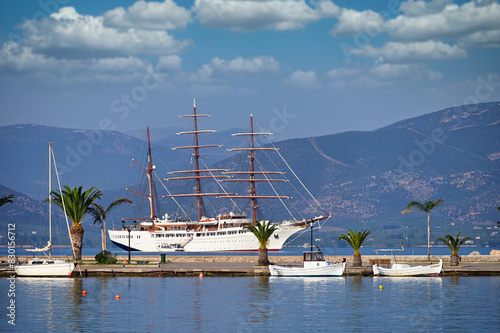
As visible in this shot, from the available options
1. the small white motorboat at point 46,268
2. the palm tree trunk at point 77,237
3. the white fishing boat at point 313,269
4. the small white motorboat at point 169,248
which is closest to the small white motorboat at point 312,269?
the white fishing boat at point 313,269

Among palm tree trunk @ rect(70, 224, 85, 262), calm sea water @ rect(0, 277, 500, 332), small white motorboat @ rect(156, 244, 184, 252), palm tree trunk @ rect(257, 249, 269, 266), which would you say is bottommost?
calm sea water @ rect(0, 277, 500, 332)

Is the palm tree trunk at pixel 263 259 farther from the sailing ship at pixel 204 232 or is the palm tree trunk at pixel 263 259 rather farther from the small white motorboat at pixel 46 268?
the sailing ship at pixel 204 232

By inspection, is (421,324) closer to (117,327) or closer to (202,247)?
(117,327)

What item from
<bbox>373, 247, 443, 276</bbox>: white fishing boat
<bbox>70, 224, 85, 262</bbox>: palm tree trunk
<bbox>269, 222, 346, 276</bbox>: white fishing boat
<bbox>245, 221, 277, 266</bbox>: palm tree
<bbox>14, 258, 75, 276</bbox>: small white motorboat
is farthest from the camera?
<bbox>70, 224, 85, 262</bbox>: palm tree trunk

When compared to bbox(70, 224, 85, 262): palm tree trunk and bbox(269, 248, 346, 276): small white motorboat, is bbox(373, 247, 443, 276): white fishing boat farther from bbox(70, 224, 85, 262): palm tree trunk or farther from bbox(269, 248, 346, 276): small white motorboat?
bbox(70, 224, 85, 262): palm tree trunk

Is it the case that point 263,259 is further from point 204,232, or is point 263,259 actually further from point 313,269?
point 204,232

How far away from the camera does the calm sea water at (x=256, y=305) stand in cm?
3669

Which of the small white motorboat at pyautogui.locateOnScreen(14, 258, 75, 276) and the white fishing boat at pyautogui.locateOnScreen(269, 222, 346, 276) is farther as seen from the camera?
the small white motorboat at pyautogui.locateOnScreen(14, 258, 75, 276)

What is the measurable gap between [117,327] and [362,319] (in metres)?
12.9

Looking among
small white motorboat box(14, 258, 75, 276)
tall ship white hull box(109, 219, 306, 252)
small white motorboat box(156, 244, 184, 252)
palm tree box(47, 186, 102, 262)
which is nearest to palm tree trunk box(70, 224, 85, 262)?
palm tree box(47, 186, 102, 262)

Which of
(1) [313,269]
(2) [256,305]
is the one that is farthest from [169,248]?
(2) [256,305]

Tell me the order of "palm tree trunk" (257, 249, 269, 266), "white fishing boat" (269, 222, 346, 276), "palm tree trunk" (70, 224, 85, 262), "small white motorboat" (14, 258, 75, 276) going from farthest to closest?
"palm tree trunk" (70, 224, 85, 262) → "palm tree trunk" (257, 249, 269, 266) → "small white motorboat" (14, 258, 75, 276) → "white fishing boat" (269, 222, 346, 276)

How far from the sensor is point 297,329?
1412 inches

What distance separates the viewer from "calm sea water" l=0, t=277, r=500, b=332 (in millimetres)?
36688
